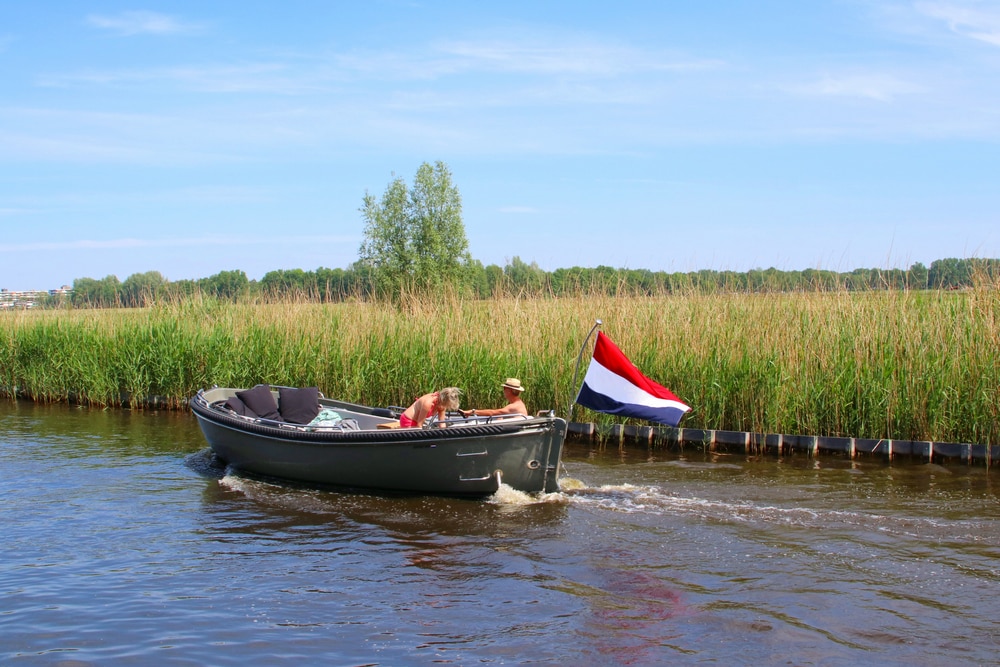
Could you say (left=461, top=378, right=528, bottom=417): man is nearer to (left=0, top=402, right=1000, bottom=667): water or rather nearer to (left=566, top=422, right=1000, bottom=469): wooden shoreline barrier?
(left=0, top=402, right=1000, bottom=667): water

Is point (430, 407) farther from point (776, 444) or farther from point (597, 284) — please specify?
point (597, 284)

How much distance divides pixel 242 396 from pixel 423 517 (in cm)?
453

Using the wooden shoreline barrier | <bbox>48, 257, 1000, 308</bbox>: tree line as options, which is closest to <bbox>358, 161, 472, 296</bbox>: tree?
<bbox>48, 257, 1000, 308</bbox>: tree line

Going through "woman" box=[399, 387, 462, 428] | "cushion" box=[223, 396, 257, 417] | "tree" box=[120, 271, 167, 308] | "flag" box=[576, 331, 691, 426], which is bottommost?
"cushion" box=[223, 396, 257, 417]

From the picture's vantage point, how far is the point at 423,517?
9203 mm

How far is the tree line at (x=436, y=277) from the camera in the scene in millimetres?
13878

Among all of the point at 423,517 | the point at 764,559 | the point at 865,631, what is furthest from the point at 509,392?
the point at 865,631

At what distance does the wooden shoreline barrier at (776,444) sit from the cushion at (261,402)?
15.0 ft

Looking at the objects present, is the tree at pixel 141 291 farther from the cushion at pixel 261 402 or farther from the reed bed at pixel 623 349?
the cushion at pixel 261 402

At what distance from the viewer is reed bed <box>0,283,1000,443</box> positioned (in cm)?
1178

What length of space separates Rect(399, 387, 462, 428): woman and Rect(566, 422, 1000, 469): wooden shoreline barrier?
3806 mm

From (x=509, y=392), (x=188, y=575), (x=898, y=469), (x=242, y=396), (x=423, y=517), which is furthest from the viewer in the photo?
(x=242, y=396)

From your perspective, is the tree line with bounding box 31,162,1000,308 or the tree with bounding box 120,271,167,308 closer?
the tree line with bounding box 31,162,1000,308

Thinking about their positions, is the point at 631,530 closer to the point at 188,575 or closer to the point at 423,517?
the point at 423,517
